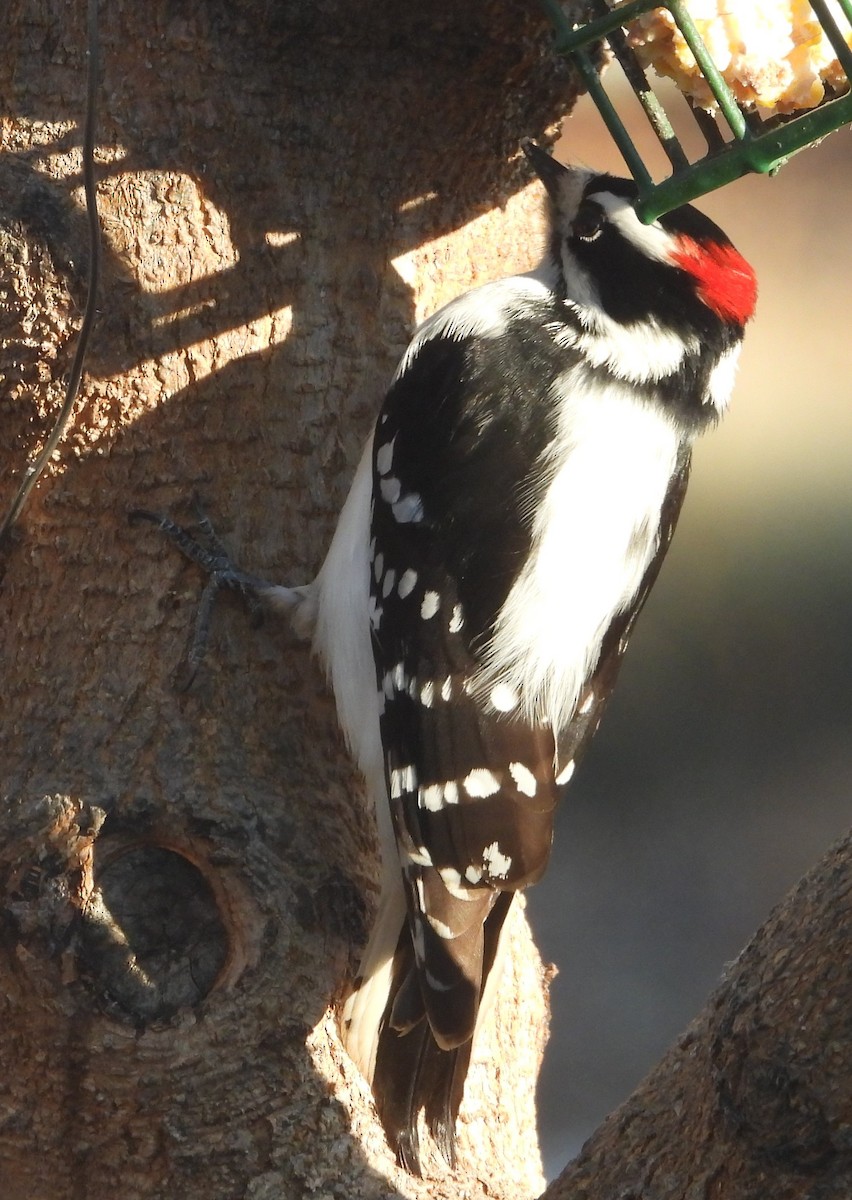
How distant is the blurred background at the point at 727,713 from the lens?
3170 mm

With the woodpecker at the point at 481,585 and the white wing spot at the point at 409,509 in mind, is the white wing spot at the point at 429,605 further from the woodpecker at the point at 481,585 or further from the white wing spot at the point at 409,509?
the white wing spot at the point at 409,509

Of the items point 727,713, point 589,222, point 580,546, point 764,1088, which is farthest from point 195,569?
point 727,713

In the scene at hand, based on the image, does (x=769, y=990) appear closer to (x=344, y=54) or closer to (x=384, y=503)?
(x=384, y=503)

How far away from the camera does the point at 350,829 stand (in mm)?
1835

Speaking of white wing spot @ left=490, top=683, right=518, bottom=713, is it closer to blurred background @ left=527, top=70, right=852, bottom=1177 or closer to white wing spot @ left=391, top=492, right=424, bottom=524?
white wing spot @ left=391, top=492, right=424, bottom=524

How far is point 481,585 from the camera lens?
71.0 inches

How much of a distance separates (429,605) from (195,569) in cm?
31

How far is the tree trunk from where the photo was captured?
5.42 ft

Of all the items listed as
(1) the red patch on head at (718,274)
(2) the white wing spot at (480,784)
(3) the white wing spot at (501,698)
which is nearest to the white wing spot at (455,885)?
(2) the white wing spot at (480,784)

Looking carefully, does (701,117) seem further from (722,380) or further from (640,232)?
(722,380)

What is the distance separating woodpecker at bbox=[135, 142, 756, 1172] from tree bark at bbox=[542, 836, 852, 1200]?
412 mm

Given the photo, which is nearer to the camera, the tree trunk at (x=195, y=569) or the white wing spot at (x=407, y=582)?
the tree trunk at (x=195, y=569)

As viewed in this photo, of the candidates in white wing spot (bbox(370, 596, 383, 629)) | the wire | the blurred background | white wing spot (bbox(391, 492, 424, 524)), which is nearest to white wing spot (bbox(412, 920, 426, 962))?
white wing spot (bbox(370, 596, 383, 629))

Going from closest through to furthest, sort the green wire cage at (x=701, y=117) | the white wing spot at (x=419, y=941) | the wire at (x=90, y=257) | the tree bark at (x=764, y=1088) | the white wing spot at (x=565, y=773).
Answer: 1. the tree bark at (x=764, y=1088)
2. the green wire cage at (x=701, y=117)
3. the wire at (x=90, y=257)
4. the white wing spot at (x=419, y=941)
5. the white wing spot at (x=565, y=773)
